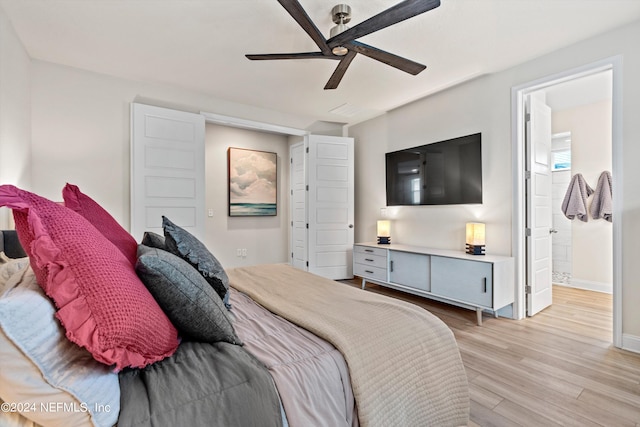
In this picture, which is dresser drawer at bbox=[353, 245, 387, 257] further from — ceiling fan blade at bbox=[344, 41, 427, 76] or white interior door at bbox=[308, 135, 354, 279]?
ceiling fan blade at bbox=[344, 41, 427, 76]

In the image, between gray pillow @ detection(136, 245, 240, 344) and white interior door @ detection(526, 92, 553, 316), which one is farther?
white interior door @ detection(526, 92, 553, 316)

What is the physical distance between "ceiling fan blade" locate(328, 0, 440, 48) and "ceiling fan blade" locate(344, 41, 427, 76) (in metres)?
0.11

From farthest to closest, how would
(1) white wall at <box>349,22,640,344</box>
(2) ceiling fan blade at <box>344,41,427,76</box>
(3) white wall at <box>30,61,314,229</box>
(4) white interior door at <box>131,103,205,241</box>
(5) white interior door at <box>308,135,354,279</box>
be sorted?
(5) white interior door at <box>308,135,354,279</box>, (4) white interior door at <box>131,103,205,241</box>, (3) white wall at <box>30,61,314,229</box>, (1) white wall at <box>349,22,640,344</box>, (2) ceiling fan blade at <box>344,41,427,76</box>

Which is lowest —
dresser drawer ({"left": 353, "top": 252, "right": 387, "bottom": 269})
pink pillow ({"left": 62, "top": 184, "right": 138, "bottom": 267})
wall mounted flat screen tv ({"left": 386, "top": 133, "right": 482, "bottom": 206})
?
dresser drawer ({"left": 353, "top": 252, "right": 387, "bottom": 269})

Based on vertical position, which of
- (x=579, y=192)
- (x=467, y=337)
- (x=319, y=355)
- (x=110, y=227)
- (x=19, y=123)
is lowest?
(x=467, y=337)

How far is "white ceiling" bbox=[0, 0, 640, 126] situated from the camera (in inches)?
85.4

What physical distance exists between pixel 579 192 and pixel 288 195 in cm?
456

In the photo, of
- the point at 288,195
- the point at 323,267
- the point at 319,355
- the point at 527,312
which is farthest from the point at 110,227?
the point at 288,195

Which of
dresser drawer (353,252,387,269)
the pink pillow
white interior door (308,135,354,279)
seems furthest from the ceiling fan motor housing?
dresser drawer (353,252,387,269)

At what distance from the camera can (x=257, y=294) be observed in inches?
64.1

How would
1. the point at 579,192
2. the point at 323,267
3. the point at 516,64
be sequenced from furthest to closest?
the point at 323,267 < the point at 579,192 < the point at 516,64

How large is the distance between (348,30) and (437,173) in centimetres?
234

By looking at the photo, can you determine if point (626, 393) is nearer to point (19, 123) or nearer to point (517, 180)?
point (517, 180)

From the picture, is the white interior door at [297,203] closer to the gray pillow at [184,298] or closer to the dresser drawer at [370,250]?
the dresser drawer at [370,250]
